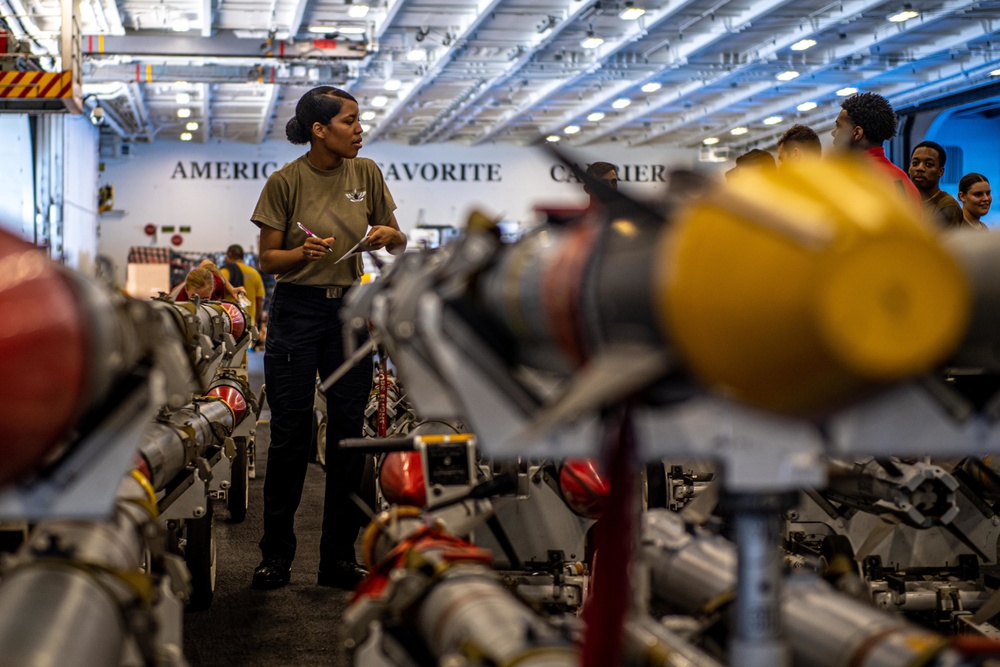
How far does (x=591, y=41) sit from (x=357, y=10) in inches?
102

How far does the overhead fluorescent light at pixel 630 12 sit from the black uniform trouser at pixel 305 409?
8203 millimetres

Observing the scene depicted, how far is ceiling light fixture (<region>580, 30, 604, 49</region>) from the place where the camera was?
11860 millimetres

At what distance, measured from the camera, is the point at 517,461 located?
304cm

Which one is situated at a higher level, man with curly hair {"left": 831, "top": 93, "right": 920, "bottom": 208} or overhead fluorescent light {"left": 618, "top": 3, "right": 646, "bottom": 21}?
overhead fluorescent light {"left": 618, "top": 3, "right": 646, "bottom": 21}

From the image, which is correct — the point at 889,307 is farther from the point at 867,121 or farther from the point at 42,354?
the point at 867,121

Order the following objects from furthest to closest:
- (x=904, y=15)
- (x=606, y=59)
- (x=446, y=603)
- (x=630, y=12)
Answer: (x=606, y=59)
(x=630, y=12)
(x=904, y=15)
(x=446, y=603)

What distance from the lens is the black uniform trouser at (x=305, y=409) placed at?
3742 mm

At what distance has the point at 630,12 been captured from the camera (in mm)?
11383

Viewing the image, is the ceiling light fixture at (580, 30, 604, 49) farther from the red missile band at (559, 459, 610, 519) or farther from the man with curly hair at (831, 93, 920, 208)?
the red missile band at (559, 459, 610, 519)

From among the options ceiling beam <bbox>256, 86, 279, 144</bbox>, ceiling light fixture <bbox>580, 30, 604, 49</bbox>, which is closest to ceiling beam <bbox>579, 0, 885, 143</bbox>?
ceiling light fixture <bbox>580, 30, 604, 49</bbox>

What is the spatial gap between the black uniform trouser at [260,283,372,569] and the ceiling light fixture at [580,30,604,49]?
876 centimetres

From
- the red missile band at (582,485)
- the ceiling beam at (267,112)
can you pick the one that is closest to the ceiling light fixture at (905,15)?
the ceiling beam at (267,112)

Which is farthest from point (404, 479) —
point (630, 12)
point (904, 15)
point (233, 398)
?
point (904, 15)

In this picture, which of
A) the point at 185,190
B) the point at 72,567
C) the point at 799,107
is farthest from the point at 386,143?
the point at 72,567
